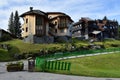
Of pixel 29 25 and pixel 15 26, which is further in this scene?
pixel 15 26

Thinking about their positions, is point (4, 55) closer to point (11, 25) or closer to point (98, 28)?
point (11, 25)

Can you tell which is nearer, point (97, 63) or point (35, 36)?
point (97, 63)

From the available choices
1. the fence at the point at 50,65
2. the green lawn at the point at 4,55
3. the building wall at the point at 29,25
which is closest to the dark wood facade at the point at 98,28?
the building wall at the point at 29,25

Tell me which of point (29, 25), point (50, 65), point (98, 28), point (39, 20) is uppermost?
point (39, 20)

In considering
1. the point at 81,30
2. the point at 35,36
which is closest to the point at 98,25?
the point at 81,30

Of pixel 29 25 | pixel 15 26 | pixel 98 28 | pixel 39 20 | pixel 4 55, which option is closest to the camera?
pixel 4 55

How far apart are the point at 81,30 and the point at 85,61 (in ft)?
213

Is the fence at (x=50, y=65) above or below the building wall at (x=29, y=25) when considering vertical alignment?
below

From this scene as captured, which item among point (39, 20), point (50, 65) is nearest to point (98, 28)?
point (39, 20)

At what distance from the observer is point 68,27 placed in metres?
104

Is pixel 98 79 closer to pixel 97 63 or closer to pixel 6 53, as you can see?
pixel 97 63

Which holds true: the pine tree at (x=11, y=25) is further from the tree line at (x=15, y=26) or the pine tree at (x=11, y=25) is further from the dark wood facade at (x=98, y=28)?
the dark wood facade at (x=98, y=28)

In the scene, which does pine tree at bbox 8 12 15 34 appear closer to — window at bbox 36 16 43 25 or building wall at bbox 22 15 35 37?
building wall at bbox 22 15 35 37

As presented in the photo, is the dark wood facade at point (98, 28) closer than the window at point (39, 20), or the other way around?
the window at point (39, 20)
